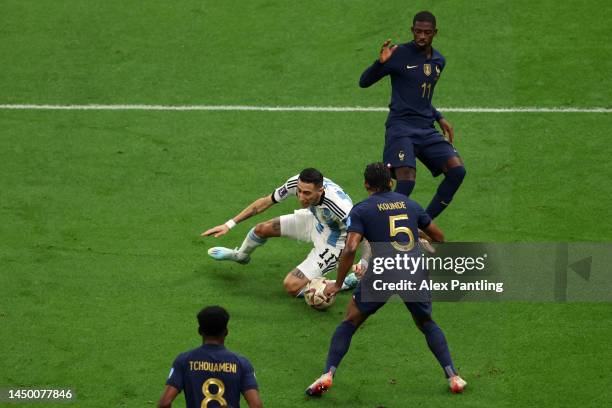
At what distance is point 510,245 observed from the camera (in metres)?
14.7

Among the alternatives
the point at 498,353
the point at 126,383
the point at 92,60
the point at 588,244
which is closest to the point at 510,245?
the point at 588,244

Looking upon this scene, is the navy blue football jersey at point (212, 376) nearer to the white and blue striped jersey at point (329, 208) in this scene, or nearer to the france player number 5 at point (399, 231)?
the france player number 5 at point (399, 231)

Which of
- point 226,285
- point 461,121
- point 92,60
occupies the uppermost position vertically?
point 92,60

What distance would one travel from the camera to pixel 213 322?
961cm

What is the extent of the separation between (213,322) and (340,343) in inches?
94.6

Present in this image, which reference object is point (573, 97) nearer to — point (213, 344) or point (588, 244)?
point (588, 244)

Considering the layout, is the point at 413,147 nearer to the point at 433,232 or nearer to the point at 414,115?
the point at 414,115

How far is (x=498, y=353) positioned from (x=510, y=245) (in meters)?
2.31

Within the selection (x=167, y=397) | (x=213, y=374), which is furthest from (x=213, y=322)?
(x=167, y=397)

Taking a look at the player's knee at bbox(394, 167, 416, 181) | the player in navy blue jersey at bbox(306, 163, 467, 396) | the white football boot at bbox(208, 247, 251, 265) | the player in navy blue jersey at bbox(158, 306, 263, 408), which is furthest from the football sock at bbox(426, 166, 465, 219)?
the player in navy blue jersey at bbox(158, 306, 263, 408)

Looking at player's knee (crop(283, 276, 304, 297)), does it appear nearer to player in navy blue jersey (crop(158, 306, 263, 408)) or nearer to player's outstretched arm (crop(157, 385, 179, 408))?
player in navy blue jersey (crop(158, 306, 263, 408))

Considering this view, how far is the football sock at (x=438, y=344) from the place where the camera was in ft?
38.4

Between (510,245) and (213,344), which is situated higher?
(510,245)

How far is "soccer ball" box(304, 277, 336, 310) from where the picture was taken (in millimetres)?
13484
